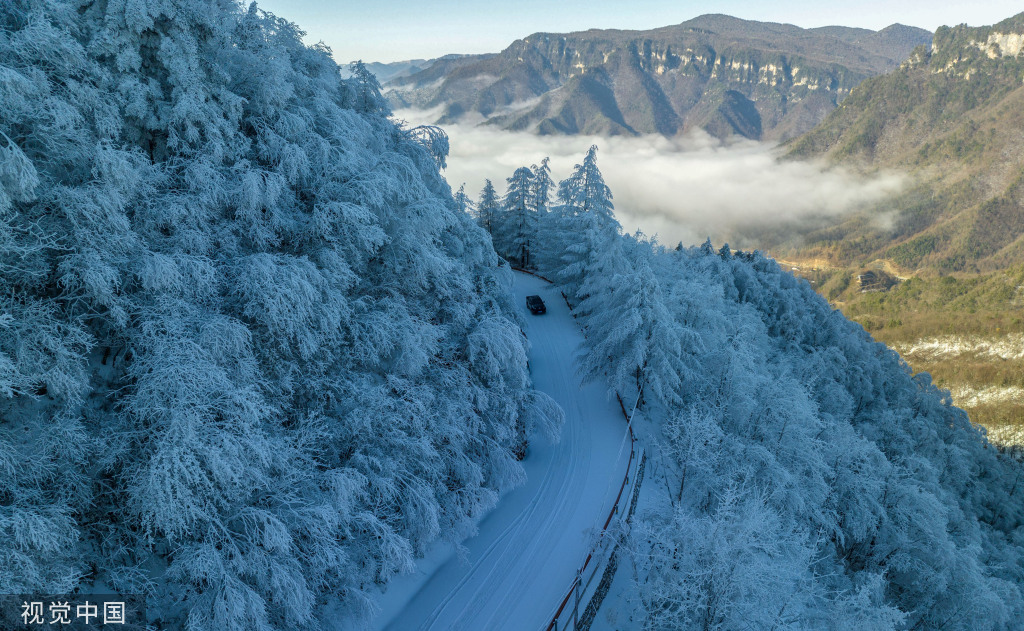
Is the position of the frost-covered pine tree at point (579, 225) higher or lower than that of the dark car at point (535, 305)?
higher

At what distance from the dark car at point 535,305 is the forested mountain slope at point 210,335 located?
1735 centimetres

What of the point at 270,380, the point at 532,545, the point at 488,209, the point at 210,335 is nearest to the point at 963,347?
the point at 488,209

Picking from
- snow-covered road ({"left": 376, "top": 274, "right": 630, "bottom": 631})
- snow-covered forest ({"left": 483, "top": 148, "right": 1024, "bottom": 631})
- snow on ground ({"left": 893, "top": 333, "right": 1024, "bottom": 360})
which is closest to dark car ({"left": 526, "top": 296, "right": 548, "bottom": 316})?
snow-covered forest ({"left": 483, "top": 148, "right": 1024, "bottom": 631})

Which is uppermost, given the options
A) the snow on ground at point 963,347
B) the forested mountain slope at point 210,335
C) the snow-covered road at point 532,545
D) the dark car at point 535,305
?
the forested mountain slope at point 210,335

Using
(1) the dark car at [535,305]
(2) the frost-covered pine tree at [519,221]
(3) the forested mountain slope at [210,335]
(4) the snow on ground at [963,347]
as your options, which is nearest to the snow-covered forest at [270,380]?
(3) the forested mountain slope at [210,335]

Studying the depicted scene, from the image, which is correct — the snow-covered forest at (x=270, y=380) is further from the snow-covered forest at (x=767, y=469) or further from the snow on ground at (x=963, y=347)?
the snow on ground at (x=963, y=347)

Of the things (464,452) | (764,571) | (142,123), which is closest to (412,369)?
(464,452)

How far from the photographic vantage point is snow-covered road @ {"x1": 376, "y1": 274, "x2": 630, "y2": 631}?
44.8 ft

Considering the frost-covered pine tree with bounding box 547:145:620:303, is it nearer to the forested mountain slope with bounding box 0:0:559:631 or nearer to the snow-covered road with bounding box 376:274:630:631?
the snow-covered road with bounding box 376:274:630:631

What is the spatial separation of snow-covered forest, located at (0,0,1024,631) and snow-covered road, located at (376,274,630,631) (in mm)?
1585

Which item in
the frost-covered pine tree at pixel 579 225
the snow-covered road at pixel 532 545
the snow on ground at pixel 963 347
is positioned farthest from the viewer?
the snow on ground at pixel 963 347

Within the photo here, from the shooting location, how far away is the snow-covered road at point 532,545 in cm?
1366

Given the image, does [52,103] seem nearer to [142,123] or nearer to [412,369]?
[142,123]

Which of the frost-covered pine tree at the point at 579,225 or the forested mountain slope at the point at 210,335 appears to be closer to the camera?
the forested mountain slope at the point at 210,335
